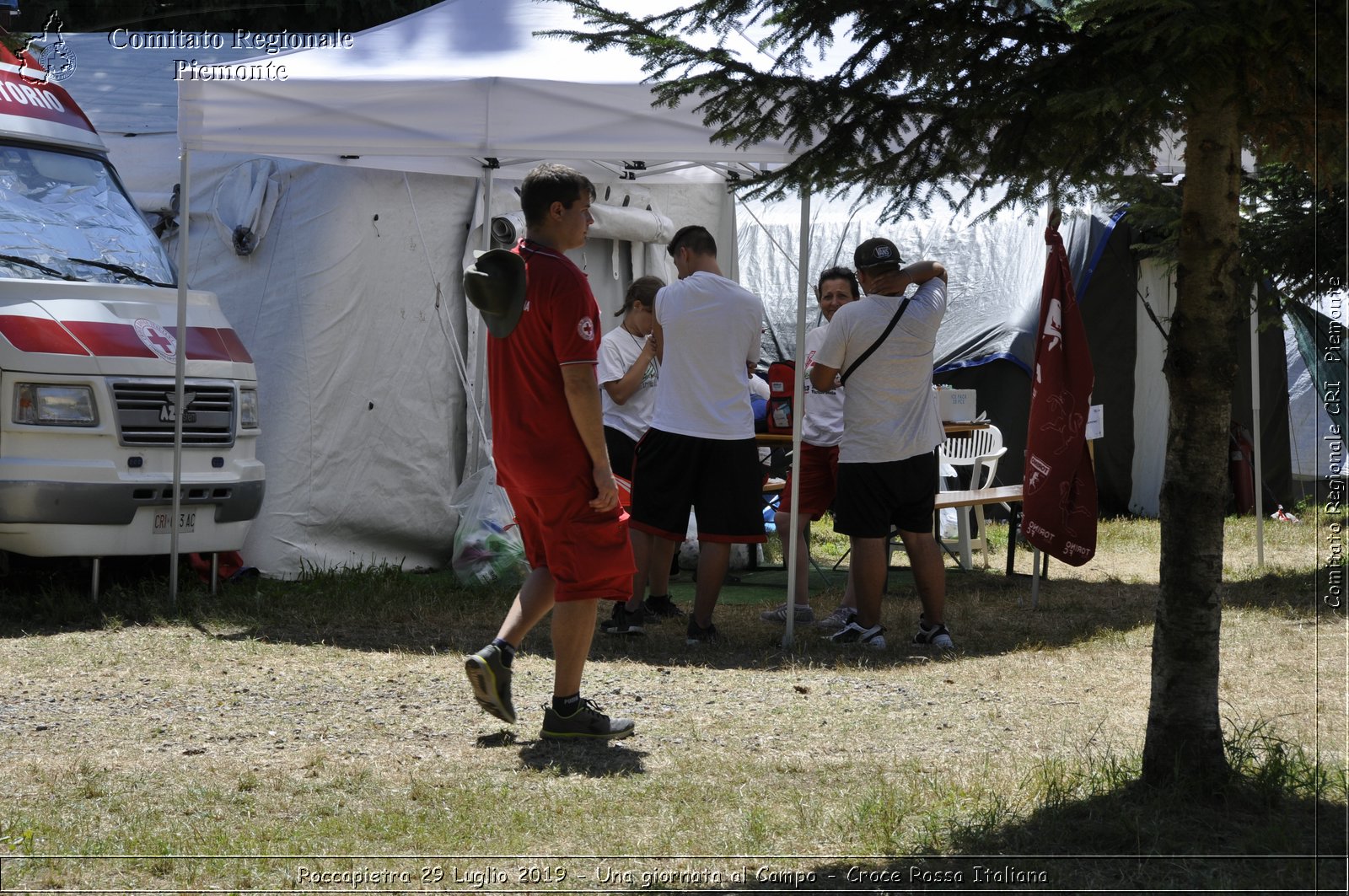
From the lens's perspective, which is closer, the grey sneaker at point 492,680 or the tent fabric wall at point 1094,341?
the grey sneaker at point 492,680

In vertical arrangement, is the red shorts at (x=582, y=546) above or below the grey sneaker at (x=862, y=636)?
above

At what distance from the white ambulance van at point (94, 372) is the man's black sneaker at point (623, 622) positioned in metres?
2.42

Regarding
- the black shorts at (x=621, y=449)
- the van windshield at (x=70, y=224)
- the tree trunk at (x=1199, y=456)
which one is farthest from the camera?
the black shorts at (x=621, y=449)

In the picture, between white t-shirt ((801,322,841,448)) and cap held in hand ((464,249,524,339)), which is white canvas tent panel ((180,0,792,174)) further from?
cap held in hand ((464,249,524,339))

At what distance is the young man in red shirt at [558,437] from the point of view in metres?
4.29

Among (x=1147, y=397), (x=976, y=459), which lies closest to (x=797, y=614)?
(x=976, y=459)

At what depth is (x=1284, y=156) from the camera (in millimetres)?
3826

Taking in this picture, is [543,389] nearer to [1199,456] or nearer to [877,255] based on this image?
[1199,456]

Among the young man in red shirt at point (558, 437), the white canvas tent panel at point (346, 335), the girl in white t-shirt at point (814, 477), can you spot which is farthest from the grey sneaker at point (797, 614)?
the white canvas tent panel at point (346, 335)

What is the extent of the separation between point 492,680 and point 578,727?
347 mm

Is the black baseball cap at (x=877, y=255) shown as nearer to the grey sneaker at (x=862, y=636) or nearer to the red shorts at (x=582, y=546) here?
the grey sneaker at (x=862, y=636)

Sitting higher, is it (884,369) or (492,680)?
(884,369)

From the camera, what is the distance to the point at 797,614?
7164 millimetres

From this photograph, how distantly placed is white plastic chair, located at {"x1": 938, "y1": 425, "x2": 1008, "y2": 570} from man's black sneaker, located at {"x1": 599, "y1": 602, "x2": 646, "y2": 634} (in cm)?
319
